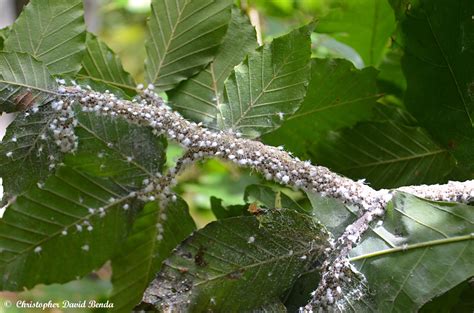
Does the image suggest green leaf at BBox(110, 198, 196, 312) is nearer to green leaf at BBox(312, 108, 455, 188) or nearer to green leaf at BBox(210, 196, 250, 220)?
green leaf at BBox(210, 196, 250, 220)

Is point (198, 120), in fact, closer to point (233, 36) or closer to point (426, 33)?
point (233, 36)

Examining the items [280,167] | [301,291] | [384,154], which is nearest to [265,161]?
Answer: [280,167]

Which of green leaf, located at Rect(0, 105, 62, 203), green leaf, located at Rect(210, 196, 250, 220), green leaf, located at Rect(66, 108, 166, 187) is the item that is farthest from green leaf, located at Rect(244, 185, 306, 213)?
green leaf, located at Rect(0, 105, 62, 203)

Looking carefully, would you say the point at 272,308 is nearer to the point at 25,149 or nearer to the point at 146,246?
the point at 146,246

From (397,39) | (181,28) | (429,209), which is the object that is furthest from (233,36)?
(429,209)

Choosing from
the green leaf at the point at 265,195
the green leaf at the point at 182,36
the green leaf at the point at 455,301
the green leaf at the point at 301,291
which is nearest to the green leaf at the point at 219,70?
the green leaf at the point at 182,36
